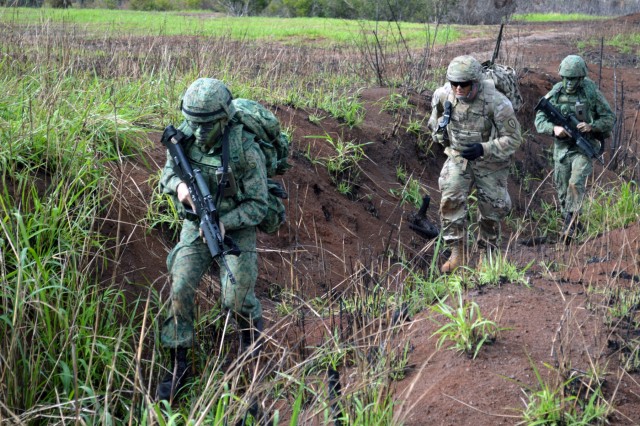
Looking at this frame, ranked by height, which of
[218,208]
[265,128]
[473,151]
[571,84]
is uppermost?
[265,128]

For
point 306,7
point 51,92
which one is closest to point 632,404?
point 51,92

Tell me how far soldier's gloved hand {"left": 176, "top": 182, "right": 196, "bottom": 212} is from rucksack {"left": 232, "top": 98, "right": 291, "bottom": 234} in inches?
18.5

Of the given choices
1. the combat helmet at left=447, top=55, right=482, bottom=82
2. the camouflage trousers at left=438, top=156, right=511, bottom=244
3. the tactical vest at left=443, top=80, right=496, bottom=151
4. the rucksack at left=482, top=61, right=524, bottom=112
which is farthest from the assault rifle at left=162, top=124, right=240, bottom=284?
the rucksack at left=482, top=61, right=524, bottom=112

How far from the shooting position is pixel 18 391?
3744 mm

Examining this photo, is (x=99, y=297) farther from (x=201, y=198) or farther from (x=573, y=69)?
(x=573, y=69)

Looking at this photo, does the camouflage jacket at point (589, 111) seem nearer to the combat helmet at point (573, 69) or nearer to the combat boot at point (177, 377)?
the combat helmet at point (573, 69)

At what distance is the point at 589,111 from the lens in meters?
7.94

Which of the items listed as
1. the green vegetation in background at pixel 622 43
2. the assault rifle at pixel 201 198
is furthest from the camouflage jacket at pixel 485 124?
the green vegetation in background at pixel 622 43

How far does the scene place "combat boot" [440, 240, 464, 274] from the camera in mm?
6699

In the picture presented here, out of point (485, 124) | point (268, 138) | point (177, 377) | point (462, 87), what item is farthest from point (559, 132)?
point (177, 377)

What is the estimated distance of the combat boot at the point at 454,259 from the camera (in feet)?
22.0

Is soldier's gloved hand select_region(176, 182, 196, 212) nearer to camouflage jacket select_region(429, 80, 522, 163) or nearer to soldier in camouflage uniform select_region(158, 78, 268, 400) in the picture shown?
soldier in camouflage uniform select_region(158, 78, 268, 400)

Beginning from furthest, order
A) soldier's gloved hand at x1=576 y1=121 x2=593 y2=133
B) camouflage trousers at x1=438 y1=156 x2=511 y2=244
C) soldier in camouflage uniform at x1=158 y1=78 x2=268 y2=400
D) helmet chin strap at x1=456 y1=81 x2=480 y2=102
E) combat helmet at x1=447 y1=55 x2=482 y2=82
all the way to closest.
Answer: soldier's gloved hand at x1=576 y1=121 x2=593 y2=133
camouflage trousers at x1=438 y1=156 x2=511 y2=244
helmet chin strap at x1=456 y1=81 x2=480 y2=102
combat helmet at x1=447 y1=55 x2=482 y2=82
soldier in camouflage uniform at x1=158 y1=78 x2=268 y2=400

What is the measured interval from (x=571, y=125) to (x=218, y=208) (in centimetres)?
465
